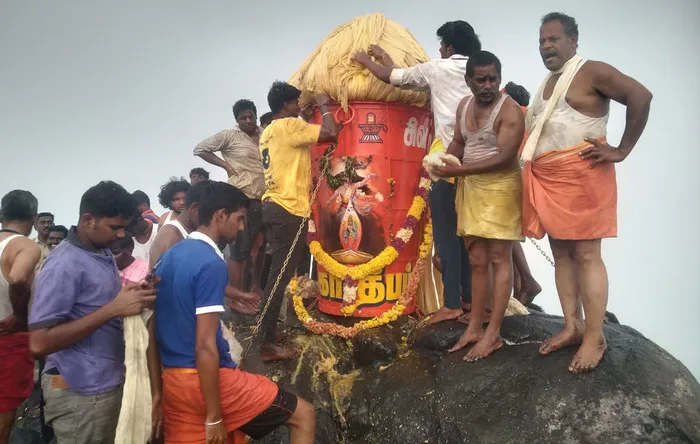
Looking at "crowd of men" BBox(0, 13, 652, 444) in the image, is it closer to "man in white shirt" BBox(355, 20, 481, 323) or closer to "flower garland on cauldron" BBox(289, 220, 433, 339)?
"man in white shirt" BBox(355, 20, 481, 323)

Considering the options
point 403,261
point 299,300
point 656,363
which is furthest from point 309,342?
point 656,363

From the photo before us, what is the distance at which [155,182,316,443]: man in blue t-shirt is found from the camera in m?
2.81

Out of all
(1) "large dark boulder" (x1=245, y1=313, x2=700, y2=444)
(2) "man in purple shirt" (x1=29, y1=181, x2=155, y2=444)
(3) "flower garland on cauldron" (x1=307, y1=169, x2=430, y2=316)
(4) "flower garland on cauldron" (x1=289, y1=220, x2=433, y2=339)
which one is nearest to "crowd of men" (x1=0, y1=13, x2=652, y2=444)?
(2) "man in purple shirt" (x1=29, y1=181, x2=155, y2=444)

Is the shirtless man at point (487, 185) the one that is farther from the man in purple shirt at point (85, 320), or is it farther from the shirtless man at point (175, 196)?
the shirtless man at point (175, 196)

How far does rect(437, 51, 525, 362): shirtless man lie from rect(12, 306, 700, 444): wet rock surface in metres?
0.34

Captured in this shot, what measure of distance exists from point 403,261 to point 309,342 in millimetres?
1407

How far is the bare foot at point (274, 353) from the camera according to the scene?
505 cm

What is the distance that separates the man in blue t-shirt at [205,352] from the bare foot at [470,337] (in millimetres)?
1739

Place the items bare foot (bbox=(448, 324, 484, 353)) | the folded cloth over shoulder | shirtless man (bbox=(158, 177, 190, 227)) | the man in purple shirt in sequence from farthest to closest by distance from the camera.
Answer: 1. shirtless man (bbox=(158, 177, 190, 227))
2. bare foot (bbox=(448, 324, 484, 353))
3. the folded cloth over shoulder
4. the man in purple shirt

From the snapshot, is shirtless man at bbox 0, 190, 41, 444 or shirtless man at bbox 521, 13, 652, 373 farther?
shirtless man at bbox 0, 190, 41, 444

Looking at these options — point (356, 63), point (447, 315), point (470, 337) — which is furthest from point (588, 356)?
point (356, 63)

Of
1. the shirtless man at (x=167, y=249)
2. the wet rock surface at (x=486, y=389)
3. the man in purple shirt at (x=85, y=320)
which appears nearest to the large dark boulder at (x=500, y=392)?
the wet rock surface at (x=486, y=389)

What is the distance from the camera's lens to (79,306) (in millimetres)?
2752

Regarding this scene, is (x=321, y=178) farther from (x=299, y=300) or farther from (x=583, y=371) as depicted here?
(x=583, y=371)
